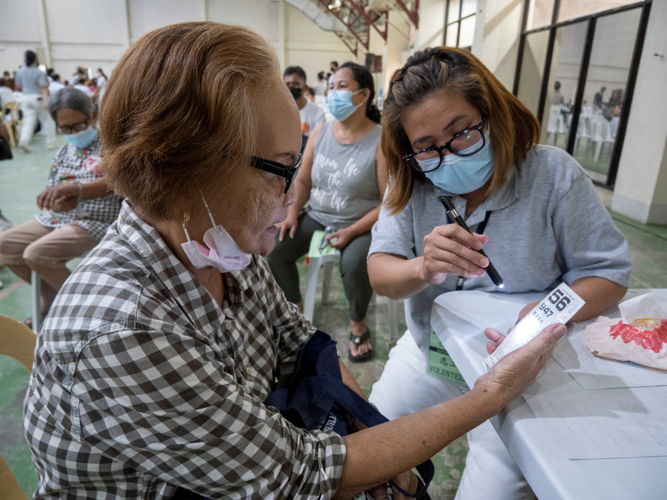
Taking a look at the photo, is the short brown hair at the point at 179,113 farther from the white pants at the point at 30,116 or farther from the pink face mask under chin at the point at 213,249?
the white pants at the point at 30,116

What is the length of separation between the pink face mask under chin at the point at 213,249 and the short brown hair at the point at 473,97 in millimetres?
737

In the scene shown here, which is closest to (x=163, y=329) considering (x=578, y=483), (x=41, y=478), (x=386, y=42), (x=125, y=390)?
(x=125, y=390)

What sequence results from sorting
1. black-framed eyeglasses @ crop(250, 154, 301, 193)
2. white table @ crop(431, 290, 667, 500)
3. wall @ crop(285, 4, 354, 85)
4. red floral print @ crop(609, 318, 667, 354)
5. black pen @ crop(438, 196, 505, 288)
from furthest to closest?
wall @ crop(285, 4, 354, 85)
black pen @ crop(438, 196, 505, 288)
red floral print @ crop(609, 318, 667, 354)
black-framed eyeglasses @ crop(250, 154, 301, 193)
white table @ crop(431, 290, 667, 500)

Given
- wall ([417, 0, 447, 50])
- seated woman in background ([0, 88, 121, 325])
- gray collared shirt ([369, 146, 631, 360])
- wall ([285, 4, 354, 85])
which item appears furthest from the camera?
wall ([285, 4, 354, 85])

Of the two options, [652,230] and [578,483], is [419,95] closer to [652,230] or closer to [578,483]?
[578,483]

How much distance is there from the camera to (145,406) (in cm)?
64

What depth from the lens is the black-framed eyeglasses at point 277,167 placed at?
2.59 ft

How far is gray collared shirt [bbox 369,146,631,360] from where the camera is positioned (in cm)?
119

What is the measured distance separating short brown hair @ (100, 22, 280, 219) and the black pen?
2.12ft

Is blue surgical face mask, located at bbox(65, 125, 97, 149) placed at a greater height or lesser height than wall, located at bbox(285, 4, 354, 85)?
lesser

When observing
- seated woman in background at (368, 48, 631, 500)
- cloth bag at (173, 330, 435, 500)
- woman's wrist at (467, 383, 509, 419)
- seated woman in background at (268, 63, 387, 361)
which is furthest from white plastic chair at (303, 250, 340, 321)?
woman's wrist at (467, 383, 509, 419)

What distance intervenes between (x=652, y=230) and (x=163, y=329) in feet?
16.4

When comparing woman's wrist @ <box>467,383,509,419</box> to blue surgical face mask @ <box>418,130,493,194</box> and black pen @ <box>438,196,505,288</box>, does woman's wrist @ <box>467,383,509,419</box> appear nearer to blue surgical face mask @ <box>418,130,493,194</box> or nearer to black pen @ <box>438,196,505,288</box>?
black pen @ <box>438,196,505,288</box>

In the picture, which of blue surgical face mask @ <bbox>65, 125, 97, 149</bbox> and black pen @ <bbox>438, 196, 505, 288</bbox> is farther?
blue surgical face mask @ <bbox>65, 125, 97, 149</bbox>
